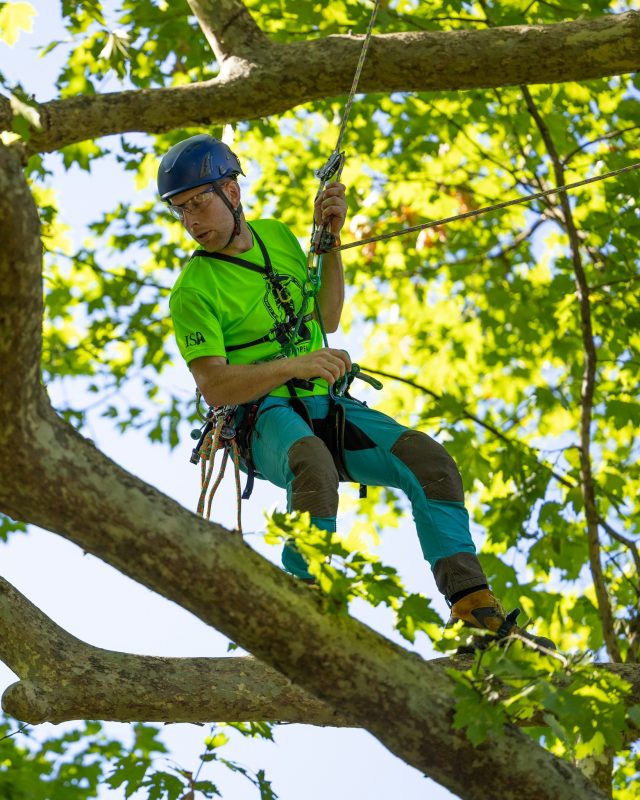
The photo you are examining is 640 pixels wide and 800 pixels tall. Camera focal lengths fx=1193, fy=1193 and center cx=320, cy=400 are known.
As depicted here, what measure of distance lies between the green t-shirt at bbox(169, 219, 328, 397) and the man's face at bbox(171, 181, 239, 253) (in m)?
0.06

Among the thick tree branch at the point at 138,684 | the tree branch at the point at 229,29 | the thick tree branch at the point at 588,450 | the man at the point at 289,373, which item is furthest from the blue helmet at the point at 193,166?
the thick tree branch at the point at 588,450

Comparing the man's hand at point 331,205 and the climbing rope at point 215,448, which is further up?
the man's hand at point 331,205

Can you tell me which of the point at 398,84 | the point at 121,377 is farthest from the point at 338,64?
the point at 121,377

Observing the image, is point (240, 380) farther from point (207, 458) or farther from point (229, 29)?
point (229, 29)

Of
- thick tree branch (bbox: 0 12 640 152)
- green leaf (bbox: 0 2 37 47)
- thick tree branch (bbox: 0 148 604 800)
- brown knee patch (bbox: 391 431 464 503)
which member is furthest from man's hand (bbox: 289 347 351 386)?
green leaf (bbox: 0 2 37 47)

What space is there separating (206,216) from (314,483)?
1.18 m

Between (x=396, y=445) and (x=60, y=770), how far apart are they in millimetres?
6262

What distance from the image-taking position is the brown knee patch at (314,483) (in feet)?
13.2

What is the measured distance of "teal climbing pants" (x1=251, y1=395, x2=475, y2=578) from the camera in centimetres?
405

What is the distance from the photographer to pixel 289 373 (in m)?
4.11

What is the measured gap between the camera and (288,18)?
26.1 feet

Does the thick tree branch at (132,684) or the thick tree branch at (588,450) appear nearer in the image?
the thick tree branch at (132,684)

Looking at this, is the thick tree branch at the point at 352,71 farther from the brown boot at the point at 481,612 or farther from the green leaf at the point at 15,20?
the brown boot at the point at 481,612

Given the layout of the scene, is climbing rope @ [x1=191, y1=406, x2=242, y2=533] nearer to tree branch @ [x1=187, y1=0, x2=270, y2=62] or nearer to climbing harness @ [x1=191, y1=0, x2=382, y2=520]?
climbing harness @ [x1=191, y1=0, x2=382, y2=520]
